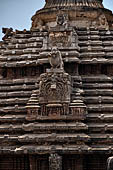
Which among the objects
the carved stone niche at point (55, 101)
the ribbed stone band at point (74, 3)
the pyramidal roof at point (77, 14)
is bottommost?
the carved stone niche at point (55, 101)

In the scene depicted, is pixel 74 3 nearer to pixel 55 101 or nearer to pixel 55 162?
pixel 55 101

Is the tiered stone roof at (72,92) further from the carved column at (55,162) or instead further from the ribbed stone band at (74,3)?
the ribbed stone band at (74,3)

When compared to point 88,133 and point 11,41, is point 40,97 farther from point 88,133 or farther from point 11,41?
point 11,41

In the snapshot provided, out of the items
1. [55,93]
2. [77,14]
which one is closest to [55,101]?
[55,93]

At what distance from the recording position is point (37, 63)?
2231 centimetres

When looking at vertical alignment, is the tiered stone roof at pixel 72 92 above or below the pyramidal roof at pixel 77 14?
below

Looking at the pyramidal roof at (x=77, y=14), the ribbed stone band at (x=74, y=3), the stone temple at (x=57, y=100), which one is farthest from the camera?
the ribbed stone band at (x=74, y=3)

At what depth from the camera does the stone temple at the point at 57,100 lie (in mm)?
18141

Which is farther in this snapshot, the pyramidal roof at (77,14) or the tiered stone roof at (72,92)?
the pyramidal roof at (77,14)

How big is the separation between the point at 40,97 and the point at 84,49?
5297mm

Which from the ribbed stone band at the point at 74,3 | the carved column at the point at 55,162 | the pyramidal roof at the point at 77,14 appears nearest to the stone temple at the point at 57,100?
the carved column at the point at 55,162

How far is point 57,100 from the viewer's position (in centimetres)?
1920

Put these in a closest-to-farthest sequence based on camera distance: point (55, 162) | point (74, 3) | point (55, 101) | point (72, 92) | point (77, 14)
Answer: point (55, 162), point (55, 101), point (72, 92), point (77, 14), point (74, 3)

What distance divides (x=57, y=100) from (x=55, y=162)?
3.16 m
